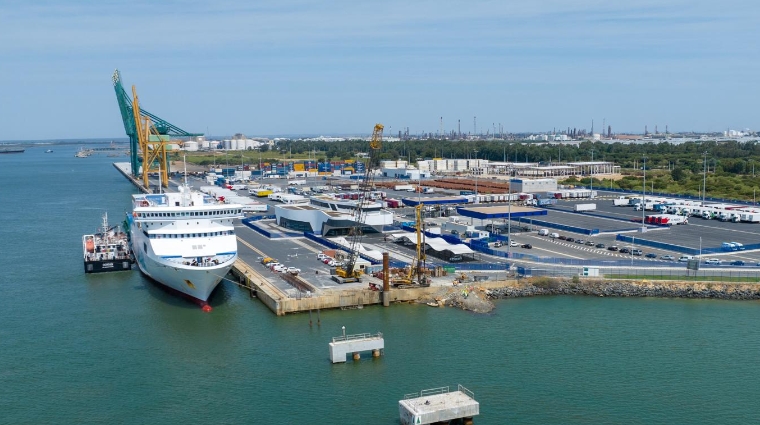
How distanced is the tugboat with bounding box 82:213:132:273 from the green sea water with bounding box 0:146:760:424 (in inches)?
86.4

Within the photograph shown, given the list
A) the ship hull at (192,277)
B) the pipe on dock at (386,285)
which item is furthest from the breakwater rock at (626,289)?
the ship hull at (192,277)

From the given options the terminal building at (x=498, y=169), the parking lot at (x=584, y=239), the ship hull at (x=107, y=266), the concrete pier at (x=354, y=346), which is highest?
the terminal building at (x=498, y=169)

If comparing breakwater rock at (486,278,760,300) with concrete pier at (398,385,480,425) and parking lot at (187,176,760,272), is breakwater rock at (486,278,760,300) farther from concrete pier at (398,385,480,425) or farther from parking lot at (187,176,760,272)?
concrete pier at (398,385,480,425)

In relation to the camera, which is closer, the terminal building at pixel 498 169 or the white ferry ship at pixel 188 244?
the white ferry ship at pixel 188 244

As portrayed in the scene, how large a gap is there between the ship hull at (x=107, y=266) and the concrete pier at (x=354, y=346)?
13228mm

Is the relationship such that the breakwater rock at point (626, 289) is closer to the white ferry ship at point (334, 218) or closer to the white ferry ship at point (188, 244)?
the white ferry ship at point (188, 244)

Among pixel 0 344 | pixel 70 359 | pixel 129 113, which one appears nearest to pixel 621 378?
pixel 70 359

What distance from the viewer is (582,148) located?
333ft

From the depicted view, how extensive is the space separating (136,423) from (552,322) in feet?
38.1

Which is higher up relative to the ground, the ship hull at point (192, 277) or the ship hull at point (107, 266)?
the ship hull at point (192, 277)

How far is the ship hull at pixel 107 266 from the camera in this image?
86.7 feet

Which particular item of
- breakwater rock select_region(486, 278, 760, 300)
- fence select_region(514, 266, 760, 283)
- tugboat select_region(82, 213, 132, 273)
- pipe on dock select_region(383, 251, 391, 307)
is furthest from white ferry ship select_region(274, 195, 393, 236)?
breakwater rock select_region(486, 278, 760, 300)

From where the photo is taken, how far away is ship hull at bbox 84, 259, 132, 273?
26.4m

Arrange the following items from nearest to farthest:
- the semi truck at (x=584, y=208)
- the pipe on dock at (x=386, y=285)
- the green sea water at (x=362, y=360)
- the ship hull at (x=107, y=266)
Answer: the green sea water at (x=362, y=360), the pipe on dock at (x=386, y=285), the ship hull at (x=107, y=266), the semi truck at (x=584, y=208)
